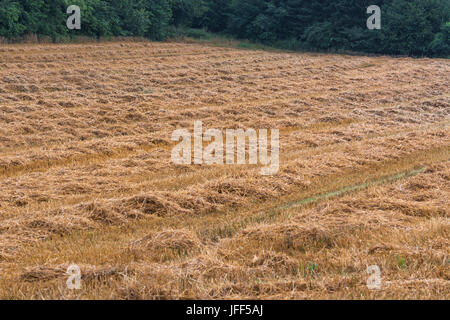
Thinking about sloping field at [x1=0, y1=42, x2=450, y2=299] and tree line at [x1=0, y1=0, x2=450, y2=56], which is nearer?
sloping field at [x1=0, y1=42, x2=450, y2=299]

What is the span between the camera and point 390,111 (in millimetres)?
15859

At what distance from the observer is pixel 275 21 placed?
44.1m

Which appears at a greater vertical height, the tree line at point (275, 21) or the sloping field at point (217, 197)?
the tree line at point (275, 21)

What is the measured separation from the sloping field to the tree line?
1693cm

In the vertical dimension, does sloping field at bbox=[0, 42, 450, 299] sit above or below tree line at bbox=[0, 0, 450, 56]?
below

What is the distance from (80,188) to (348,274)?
5.23 metres

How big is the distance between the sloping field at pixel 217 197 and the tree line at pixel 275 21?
666 inches

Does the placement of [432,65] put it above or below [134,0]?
below

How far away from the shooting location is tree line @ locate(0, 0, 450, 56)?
33000 mm

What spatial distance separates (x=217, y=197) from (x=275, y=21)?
3883 centimetres

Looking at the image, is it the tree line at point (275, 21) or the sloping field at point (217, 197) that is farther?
the tree line at point (275, 21)

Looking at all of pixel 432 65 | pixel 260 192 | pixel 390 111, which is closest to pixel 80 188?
pixel 260 192

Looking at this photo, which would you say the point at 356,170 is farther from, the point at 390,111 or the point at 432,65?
the point at 432,65

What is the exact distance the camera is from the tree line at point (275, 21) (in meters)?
33.0
